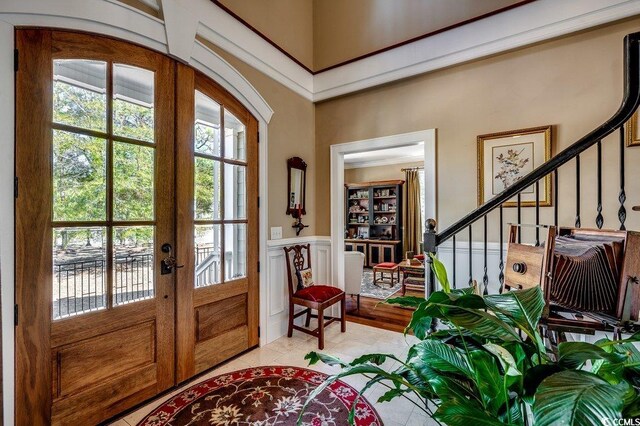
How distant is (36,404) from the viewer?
5.16 ft

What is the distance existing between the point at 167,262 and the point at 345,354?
1808 millimetres

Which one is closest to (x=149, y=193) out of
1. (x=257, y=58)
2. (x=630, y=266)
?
(x=257, y=58)

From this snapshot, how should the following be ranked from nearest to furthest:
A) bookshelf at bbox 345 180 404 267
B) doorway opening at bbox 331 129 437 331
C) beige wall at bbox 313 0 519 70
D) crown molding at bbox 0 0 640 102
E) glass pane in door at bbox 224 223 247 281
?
crown molding at bbox 0 0 640 102 → glass pane in door at bbox 224 223 247 281 → beige wall at bbox 313 0 519 70 → doorway opening at bbox 331 129 437 331 → bookshelf at bbox 345 180 404 267

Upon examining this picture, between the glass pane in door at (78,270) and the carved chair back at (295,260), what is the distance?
1651 mm

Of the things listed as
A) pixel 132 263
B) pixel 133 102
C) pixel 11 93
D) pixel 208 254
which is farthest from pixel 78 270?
pixel 133 102

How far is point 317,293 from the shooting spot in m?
3.02

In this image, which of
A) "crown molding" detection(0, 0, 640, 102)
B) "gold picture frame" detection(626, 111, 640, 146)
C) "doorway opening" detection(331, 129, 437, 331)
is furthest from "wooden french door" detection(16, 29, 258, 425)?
"gold picture frame" detection(626, 111, 640, 146)

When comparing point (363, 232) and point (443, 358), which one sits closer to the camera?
point (443, 358)

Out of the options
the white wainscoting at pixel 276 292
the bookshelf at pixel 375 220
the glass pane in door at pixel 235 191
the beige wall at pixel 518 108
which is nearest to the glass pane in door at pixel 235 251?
the glass pane in door at pixel 235 191

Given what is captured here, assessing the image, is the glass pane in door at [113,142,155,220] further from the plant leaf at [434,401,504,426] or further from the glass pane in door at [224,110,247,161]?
the plant leaf at [434,401,504,426]

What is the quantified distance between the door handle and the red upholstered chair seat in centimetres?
132

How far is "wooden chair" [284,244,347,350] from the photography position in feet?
9.45

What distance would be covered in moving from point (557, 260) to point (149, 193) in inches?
96.5

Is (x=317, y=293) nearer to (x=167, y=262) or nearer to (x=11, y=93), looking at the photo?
(x=167, y=262)
